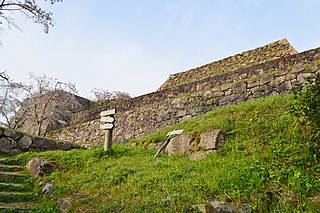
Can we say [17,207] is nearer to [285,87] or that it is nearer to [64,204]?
[64,204]

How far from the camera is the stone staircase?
4229 millimetres

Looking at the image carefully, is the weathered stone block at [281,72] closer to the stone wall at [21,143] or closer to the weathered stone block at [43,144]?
the stone wall at [21,143]

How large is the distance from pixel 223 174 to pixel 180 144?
2349mm

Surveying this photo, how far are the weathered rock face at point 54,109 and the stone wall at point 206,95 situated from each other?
2.49 meters

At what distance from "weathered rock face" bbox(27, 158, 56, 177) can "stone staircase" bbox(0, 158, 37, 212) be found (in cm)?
14

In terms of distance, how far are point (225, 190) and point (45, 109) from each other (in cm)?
1234

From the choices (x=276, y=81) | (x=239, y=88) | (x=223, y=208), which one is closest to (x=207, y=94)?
(x=239, y=88)

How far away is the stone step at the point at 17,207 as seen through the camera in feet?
13.3

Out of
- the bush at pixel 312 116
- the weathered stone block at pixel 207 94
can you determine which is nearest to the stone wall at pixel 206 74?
the weathered stone block at pixel 207 94

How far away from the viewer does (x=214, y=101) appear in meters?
8.84

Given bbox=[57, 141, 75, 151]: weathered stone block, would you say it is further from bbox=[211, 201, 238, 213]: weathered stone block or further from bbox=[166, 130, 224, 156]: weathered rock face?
bbox=[211, 201, 238, 213]: weathered stone block

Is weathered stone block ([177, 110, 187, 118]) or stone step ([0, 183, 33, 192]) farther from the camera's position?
weathered stone block ([177, 110, 187, 118])

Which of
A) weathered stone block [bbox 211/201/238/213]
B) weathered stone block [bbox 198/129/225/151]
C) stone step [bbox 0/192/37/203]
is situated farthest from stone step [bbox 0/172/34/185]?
weathered stone block [bbox 211/201/238/213]

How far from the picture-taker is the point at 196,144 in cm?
581
